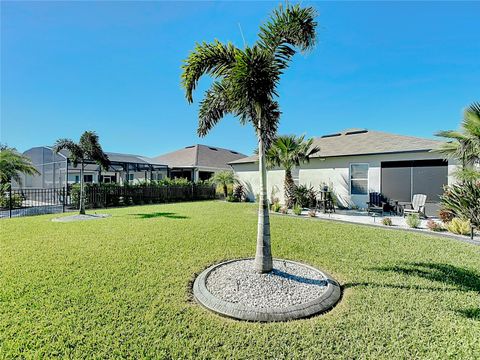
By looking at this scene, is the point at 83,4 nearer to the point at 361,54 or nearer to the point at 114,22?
the point at 114,22

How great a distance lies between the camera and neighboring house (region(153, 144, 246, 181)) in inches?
1056

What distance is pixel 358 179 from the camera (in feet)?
49.9

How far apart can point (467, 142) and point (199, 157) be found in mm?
23638

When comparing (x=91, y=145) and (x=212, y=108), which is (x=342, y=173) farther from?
(x=91, y=145)

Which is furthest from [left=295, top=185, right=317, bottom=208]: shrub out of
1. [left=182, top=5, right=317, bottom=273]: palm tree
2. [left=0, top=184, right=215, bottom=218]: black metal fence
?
[left=182, top=5, right=317, bottom=273]: palm tree

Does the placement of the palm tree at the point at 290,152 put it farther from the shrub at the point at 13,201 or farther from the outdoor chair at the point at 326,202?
the shrub at the point at 13,201

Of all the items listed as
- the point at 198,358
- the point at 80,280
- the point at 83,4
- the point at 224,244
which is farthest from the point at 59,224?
the point at 198,358

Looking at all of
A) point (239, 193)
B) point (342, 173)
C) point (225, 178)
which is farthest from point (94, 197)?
point (342, 173)

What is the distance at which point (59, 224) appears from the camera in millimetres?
10219

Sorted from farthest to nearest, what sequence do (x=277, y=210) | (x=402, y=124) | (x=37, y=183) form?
1. (x=37, y=183)
2. (x=402, y=124)
3. (x=277, y=210)

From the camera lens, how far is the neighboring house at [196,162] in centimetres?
2681

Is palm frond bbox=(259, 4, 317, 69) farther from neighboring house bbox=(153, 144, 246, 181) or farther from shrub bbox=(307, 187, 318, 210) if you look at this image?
neighboring house bbox=(153, 144, 246, 181)

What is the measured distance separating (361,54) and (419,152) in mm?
6256

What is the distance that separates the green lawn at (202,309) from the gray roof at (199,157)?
795 inches
